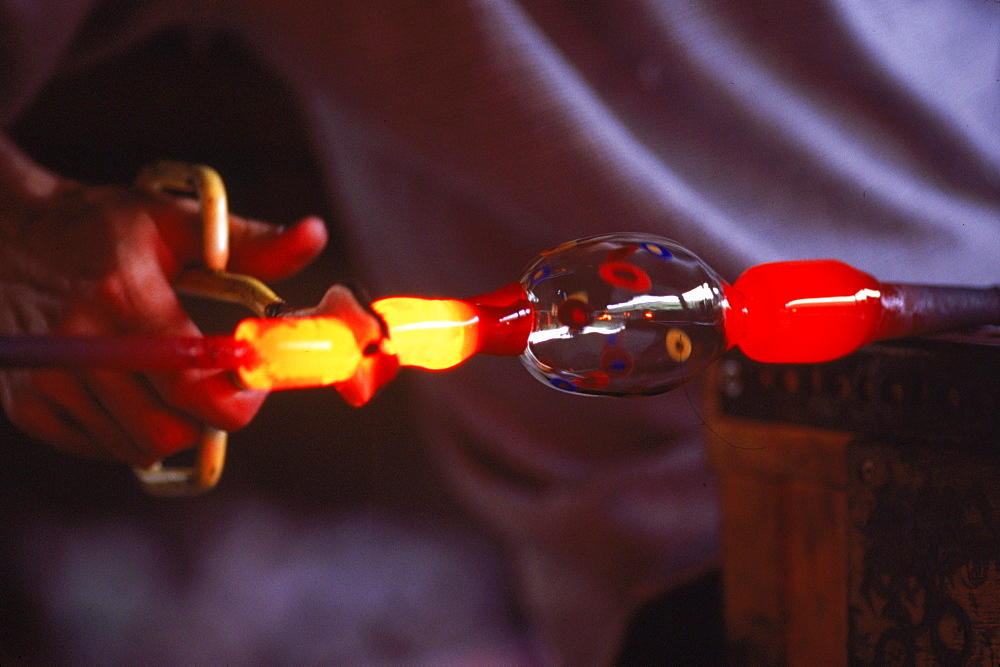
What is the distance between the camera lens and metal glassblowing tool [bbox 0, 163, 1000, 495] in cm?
19

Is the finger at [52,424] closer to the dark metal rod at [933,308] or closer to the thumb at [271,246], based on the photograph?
the thumb at [271,246]

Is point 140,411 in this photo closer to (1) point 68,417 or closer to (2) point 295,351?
(1) point 68,417

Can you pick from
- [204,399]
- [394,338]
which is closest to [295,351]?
[394,338]

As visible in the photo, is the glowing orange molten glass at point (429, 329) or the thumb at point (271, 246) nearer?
the glowing orange molten glass at point (429, 329)

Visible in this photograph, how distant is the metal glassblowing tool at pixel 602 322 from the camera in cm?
19

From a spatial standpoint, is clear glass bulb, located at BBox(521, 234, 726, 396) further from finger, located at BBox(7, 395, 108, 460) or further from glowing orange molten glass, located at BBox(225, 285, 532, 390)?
finger, located at BBox(7, 395, 108, 460)

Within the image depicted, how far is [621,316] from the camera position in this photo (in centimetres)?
25

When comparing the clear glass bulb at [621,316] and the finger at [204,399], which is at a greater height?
the clear glass bulb at [621,316]

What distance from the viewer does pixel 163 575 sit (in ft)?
1.80

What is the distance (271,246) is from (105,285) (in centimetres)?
8

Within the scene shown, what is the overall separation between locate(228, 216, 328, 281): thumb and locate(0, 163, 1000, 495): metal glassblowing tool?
0.03m

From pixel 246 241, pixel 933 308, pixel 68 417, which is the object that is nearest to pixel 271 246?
pixel 246 241

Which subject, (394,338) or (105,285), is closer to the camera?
(394,338)

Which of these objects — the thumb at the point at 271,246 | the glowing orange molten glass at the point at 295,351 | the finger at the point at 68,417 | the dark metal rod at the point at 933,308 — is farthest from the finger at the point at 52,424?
the dark metal rod at the point at 933,308
